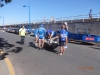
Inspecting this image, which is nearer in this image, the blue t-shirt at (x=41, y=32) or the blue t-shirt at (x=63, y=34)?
the blue t-shirt at (x=63, y=34)

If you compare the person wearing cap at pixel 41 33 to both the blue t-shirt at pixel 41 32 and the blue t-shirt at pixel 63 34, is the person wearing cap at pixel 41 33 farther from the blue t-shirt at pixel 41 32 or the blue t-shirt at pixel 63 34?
the blue t-shirt at pixel 63 34

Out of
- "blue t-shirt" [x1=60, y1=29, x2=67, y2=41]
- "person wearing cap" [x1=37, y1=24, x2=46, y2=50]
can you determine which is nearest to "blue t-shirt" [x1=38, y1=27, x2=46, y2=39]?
"person wearing cap" [x1=37, y1=24, x2=46, y2=50]

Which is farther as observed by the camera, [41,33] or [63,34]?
[41,33]

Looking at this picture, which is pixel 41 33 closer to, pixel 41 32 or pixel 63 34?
pixel 41 32

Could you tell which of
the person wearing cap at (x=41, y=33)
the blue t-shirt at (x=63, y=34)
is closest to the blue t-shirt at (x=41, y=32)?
the person wearing cap at (x=41, y=33)

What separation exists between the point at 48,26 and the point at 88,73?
33.2 metres

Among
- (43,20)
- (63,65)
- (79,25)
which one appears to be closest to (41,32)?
(63,65)

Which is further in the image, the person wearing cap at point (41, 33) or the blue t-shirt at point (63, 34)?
the person wearing cap at point (41, 33)

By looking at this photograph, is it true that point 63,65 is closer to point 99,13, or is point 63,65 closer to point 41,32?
point 41,32

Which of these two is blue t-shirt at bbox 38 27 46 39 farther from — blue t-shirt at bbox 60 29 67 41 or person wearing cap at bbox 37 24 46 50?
blue t-shirt at bbox 60 29 67 41

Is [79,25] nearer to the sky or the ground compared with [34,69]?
nearer to the sky

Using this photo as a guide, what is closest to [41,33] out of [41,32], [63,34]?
[41,32]

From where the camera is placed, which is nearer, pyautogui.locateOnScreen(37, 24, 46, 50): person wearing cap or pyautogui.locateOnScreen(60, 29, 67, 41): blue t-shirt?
pyautogui.locateOnScreen(60, 29, 67, 41): blue t-shirt

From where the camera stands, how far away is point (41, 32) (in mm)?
12062
